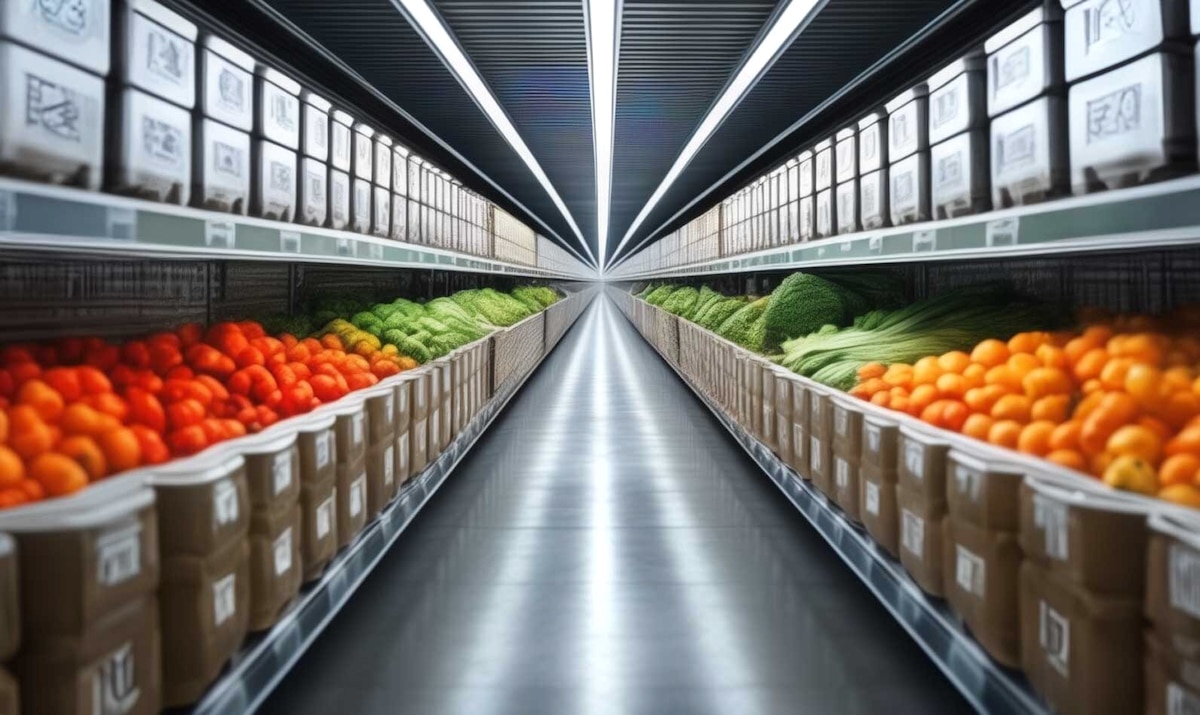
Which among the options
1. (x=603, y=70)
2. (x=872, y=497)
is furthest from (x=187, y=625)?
(x=603, y=70)

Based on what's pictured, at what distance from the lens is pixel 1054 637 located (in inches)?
51.4

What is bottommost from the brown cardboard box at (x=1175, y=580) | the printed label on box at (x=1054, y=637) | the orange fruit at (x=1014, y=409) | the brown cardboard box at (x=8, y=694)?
the printed label on box at (x=1054, y=637)

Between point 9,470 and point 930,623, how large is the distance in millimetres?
1809

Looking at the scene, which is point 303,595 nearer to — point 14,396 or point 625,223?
point 14,396

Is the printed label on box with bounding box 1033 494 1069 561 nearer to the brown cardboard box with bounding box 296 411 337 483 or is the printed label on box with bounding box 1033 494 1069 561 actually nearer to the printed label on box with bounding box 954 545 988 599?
the printed label on box with bounding box 954 545 988 599

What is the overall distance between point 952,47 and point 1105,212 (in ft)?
6.75


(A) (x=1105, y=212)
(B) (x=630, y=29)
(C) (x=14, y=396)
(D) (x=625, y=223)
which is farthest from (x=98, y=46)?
(D) (x=625, y=223)

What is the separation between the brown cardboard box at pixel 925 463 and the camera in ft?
5.59

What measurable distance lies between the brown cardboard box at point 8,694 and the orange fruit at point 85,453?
1.59ft

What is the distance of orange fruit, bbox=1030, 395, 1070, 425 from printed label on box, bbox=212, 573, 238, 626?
67.4 inches

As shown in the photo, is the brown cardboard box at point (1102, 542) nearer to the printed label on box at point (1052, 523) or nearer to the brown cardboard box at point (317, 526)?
the printed label on box at point (1052, 523)

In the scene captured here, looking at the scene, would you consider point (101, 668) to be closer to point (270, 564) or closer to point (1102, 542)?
point (270, 564)

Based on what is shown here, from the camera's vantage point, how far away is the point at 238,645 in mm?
1534

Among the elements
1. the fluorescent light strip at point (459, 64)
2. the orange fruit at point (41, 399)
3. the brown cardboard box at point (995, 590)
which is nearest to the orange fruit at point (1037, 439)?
the brown cardboard box at point (995, 590)
